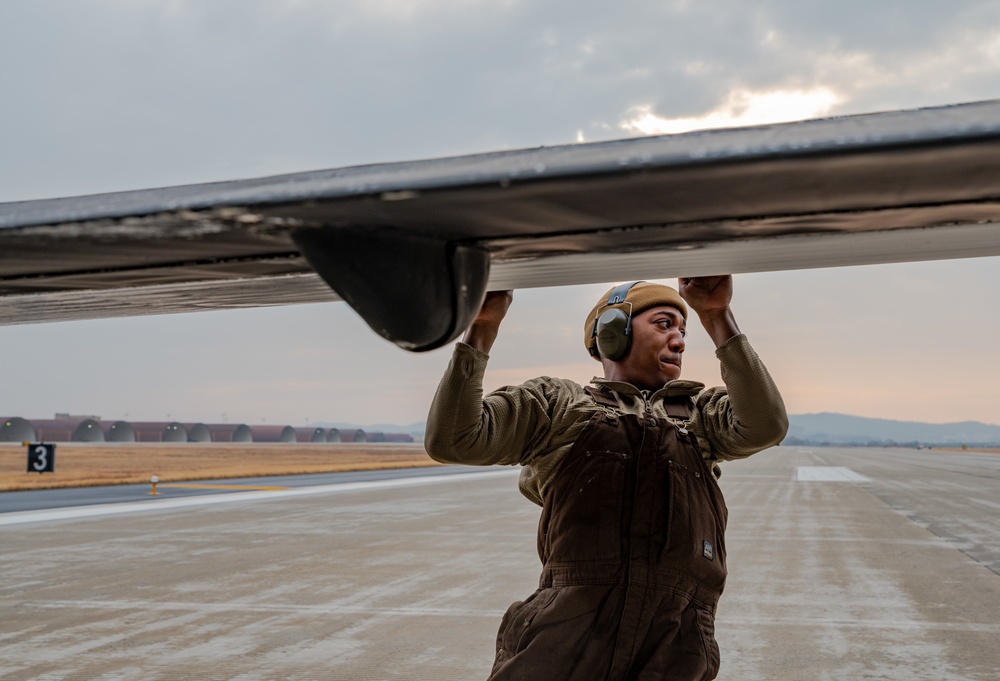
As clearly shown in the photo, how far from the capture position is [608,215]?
1.50m

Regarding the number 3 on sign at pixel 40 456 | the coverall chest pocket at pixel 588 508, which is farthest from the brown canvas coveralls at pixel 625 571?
the number 3 on sign at pixel 40 456

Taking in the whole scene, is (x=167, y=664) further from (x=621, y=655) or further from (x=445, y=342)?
(x=445, y=342)

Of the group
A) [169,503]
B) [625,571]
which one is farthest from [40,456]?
[625,571]

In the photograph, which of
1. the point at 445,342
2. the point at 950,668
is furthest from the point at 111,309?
the point at 950,668

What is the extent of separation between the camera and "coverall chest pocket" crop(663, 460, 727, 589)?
2480 millimetres

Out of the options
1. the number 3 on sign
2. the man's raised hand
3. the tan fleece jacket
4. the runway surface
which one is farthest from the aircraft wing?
the number 3 on sign

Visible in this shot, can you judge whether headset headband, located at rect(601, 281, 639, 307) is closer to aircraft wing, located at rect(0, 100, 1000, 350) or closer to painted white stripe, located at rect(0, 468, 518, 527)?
aircraft wing, located at rect(0, 100, 1000, 350)

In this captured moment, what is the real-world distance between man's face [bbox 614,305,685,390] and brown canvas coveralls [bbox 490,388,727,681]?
203mm

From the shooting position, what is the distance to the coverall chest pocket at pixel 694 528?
248 centimetres

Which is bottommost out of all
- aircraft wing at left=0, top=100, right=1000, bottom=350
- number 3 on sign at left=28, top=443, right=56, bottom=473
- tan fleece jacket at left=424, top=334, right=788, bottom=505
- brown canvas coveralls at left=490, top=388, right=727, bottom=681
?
number 3 on sign at left=28, top=443, right=56, bottom=473

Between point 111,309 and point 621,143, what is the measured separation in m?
1.62

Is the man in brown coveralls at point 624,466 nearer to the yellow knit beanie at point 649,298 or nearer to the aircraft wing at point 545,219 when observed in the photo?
the yellow knit beanie at point 649,298

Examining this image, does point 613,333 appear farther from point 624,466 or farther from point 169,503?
point 169,503

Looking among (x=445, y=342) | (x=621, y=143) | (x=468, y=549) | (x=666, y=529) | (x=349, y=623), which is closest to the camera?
(x=621, y=143)
